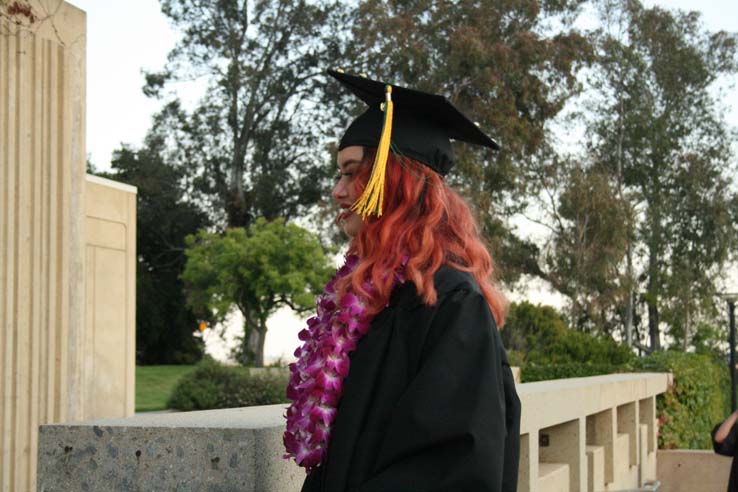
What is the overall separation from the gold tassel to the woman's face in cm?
7

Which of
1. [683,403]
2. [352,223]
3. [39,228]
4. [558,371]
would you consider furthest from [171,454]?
[558,371]

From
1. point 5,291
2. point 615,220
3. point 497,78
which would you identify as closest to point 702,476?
point 5,291

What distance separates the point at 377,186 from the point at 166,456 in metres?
0.98

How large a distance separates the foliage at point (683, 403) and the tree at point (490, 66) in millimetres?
16185

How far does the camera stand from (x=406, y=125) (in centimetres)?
256

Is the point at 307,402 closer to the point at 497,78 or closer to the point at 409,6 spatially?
the point at 497,78

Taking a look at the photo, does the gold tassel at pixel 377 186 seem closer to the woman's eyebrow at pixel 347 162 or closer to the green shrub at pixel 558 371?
the woman's eyebrow at pixel 347 162

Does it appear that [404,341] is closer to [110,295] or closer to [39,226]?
[39,226]

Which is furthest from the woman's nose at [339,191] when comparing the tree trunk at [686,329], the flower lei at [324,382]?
the tree trunk at [686,329]

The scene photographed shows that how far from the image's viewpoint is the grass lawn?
983 inches

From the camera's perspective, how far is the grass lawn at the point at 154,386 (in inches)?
983

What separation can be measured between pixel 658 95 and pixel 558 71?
24.2 ft

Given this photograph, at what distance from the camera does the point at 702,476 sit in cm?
1153

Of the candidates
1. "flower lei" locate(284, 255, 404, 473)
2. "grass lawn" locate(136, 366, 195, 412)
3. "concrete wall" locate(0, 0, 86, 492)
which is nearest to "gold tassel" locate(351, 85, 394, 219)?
"flower lei" locate(284, 255, 404, 473)
